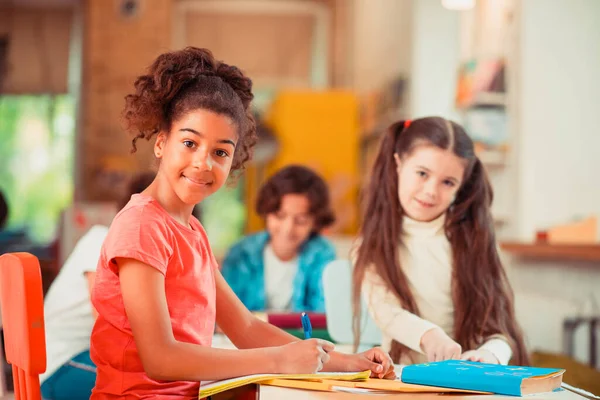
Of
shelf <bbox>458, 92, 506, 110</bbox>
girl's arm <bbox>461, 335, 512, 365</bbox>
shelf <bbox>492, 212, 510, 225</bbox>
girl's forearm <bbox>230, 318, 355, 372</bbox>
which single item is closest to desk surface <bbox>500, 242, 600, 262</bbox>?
shelf <bbox>492, 212, 510, 225</bbox>

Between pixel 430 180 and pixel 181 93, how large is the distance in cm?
70

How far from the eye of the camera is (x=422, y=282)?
175 cm

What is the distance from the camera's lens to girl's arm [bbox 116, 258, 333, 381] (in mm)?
1056

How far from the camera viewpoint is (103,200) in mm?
8898

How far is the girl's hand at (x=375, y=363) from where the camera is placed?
1175 millimetres

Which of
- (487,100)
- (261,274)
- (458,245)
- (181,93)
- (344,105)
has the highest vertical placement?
(344,105)

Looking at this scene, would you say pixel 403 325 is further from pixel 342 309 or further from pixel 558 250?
pixel 558 250

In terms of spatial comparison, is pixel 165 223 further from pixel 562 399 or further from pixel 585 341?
pixel 585 341

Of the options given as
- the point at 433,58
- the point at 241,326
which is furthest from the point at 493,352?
the point at 433,58

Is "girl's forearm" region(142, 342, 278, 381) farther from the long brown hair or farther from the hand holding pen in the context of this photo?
the long brown hair

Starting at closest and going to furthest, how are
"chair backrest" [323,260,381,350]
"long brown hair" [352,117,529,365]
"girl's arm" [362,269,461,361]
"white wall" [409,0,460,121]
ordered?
"girl's arm" [362,269,461,361] < "long brown hair" [352,117,529,365] < "chair backrest" [323,260,381,350] < "white wall" [409,0,460,121]

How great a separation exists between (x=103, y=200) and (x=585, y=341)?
20.8 feet

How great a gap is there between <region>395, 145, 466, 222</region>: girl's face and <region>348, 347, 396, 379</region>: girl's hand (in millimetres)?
579

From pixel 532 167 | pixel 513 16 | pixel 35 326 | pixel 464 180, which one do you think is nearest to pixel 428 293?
pixel 464 180
